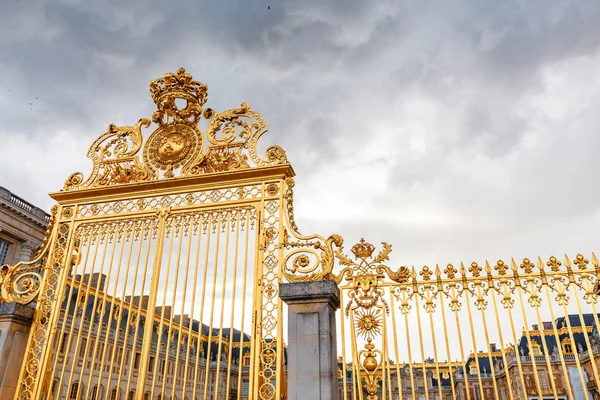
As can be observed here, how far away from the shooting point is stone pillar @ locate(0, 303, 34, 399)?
7.57 m

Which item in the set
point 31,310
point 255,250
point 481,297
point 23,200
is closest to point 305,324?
point 255,250

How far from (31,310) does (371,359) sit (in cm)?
570

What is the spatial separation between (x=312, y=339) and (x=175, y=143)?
4.66 m

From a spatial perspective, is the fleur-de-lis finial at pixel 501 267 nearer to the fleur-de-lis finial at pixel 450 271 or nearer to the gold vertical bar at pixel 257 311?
the fleur-de-lis finial at pixel 450 271

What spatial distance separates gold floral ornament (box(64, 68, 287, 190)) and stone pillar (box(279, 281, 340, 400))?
8.82 feet

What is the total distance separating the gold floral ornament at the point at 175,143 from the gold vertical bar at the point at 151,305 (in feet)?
3.07

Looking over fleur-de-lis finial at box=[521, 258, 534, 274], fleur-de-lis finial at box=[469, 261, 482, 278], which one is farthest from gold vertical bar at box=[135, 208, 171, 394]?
fleur-de-lis finial at box=[521, 258, 534, 274]

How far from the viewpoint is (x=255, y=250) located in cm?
753

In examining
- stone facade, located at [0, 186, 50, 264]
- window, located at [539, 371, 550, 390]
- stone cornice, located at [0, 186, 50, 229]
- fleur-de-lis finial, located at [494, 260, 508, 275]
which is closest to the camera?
fleur-de-lis finial, located at [494, 260, 508, 275]

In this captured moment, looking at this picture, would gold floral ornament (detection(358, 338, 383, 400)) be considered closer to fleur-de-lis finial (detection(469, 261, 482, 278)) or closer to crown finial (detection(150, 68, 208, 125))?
fleur-de-lis finial (detection(469, 261, 482, 278))

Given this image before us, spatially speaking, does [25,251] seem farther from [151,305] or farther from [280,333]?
[280,333]

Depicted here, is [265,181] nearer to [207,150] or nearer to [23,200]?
[207,150]

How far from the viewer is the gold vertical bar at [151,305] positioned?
23.3 ft

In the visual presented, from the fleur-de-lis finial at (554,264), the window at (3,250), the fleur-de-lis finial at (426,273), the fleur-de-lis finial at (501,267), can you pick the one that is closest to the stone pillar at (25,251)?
the window at (3,250)
